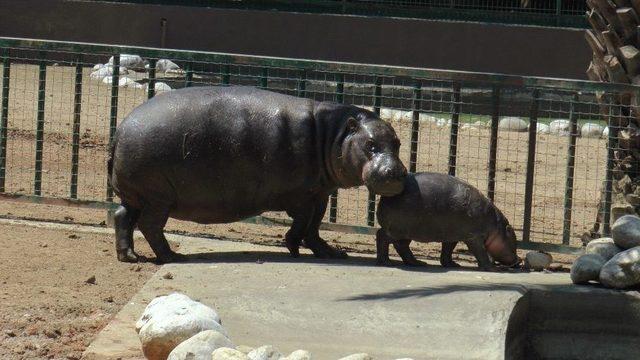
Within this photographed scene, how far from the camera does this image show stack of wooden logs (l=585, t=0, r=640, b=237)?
27.7 ft

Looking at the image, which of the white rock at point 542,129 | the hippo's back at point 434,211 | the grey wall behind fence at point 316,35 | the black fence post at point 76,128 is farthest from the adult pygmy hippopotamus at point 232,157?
the grey wall behind fence at point 316,35

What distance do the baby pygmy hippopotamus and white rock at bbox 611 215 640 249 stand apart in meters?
0.71

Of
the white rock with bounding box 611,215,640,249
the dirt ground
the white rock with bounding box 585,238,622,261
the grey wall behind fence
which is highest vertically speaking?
the grey wall behind fence

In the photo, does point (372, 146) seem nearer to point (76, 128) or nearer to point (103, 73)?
point (76, 128)

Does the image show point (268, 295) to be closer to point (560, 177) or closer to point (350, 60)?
point (560, 177)

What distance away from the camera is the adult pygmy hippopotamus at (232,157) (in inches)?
297

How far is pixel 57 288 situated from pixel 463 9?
13.0 metres

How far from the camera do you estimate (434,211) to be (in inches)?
299

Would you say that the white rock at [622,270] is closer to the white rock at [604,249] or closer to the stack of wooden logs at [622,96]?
the white rock at [604,249]

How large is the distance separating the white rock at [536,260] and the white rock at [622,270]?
92 centimetres

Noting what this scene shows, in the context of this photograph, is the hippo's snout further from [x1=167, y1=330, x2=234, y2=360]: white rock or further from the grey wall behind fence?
the grey wall behind fence

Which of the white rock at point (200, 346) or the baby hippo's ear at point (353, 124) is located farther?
the baby hippo's ear at point (353, 124)

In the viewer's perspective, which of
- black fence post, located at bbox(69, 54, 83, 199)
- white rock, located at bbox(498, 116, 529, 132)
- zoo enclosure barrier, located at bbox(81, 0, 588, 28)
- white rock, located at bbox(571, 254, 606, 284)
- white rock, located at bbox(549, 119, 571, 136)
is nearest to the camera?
white rock, located at bbox(571, 254, 606, 284)

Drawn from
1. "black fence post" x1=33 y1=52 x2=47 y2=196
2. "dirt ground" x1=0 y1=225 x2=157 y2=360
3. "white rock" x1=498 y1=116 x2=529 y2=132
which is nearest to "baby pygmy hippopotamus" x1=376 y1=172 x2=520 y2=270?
"dirt ground" x1=0 y1=225 x2=157 y2=360
